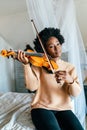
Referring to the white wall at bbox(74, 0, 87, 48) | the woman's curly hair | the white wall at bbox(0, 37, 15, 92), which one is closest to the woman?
the woman's curly hair

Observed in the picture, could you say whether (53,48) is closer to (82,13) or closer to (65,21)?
(65,21)

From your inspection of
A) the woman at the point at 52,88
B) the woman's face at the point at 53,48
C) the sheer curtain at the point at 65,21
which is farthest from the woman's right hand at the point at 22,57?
the sheer curtain at the point at 65,21

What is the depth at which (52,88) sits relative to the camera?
1482mm

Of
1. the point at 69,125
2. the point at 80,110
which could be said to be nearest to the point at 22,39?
the point at 80,110

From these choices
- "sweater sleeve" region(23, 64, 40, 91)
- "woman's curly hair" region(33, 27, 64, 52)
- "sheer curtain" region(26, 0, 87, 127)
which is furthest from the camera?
"sheer curtain" region(26, 0, 87, 127)

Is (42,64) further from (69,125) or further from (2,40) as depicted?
(2,40)

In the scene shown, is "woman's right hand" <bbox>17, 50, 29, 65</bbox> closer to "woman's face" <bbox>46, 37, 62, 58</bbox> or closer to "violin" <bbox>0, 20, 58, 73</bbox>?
"violin" <bbox>0, 20, 58, 73</bbox>

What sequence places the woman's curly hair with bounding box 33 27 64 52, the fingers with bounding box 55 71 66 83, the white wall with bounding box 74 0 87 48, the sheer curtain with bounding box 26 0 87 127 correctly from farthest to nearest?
the white wall with bounding box 74 0 87 48 → the sheer curtain with bounding box 26 0 87 127 → the woman's curly hair with bounding box 33 27 64 52 → the fingers with bounding box 55 71 66 83

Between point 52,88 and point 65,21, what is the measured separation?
0.66m

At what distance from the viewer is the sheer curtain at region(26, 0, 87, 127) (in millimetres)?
1663

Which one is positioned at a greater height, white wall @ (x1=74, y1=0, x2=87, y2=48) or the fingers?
white wall @ (x1=74, y1=0, x2=87, y2=48)

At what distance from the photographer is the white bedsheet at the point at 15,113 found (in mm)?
1393

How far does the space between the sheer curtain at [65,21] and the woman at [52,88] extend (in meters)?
0.16

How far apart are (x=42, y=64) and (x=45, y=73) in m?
0.07
